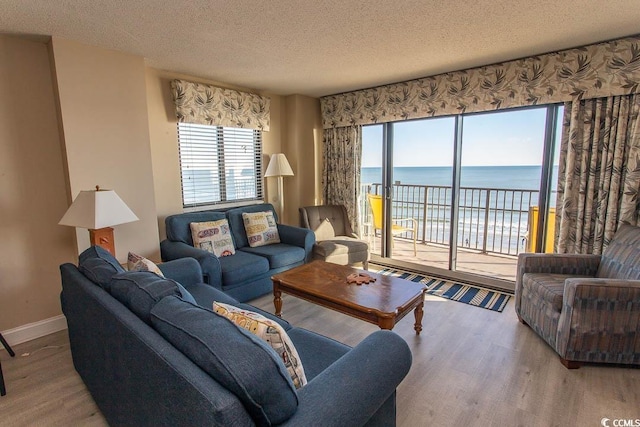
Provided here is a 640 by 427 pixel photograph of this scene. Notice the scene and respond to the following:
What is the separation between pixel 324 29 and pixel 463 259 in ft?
12.2

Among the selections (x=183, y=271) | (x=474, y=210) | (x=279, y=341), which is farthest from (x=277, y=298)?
(x=474, y=210)

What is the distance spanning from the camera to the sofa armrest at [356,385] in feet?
3.15

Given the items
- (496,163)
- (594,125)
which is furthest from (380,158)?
(594,125)

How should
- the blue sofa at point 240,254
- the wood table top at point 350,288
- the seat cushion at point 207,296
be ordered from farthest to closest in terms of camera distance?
the blue sofa at point 240,254 < the wood table top at point 350,288 < the seat cushion at point 207,296

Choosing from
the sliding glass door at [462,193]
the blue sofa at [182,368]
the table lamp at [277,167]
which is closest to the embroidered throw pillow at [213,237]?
the table lamp at [277,167]

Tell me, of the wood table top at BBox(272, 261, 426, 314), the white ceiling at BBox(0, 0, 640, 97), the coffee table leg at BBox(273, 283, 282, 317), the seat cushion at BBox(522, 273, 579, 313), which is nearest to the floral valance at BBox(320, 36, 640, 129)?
the white ceiling at BBox(0, 0, 640, 97)

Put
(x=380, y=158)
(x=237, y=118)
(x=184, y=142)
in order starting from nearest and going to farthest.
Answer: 1. (x=184, y=142)
2. (x=237, y=118)
3. (x=380, y=158)

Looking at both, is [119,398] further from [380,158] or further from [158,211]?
[380,158]

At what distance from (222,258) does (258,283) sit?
45 cm

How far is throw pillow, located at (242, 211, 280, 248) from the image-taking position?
3.76m

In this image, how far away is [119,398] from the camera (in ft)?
4.50

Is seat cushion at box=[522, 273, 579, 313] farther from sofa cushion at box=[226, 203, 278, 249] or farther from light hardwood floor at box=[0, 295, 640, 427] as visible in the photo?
sofa cushion at box=[226, 203, 278, 249]

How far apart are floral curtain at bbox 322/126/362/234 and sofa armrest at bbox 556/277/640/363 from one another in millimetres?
2838

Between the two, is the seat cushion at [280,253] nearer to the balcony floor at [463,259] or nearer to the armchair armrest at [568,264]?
the balcony floor at [463,259]
